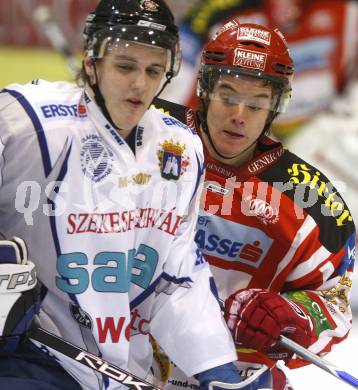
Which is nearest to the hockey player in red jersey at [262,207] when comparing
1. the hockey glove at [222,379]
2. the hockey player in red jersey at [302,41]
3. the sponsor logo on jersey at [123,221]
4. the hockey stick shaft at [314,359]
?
the hockey stick shaft at [314,359]

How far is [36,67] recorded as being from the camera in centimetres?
551

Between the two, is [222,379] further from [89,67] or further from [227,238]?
[89,67]

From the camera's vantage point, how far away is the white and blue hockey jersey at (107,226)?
6.23 ft

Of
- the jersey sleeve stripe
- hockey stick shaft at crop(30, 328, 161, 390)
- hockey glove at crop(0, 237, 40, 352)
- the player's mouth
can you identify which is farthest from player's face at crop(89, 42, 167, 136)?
the jersey sleeve stripe

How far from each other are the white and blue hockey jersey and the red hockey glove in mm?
107

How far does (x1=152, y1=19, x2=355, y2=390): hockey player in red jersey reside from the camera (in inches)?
96.6

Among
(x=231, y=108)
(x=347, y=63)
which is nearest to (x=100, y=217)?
(x=231, y=108)

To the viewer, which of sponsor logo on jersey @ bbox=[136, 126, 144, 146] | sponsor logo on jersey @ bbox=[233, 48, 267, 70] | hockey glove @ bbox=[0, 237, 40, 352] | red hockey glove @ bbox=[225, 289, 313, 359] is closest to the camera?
hockey glove @ bbox=[0, 237, 40, 352]

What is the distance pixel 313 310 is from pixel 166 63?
0.79 m

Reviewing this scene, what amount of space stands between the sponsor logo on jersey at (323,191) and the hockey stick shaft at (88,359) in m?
0.76

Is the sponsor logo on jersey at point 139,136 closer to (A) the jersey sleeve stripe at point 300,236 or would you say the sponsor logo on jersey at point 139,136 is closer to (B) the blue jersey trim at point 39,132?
(B) the blue jersey trim at point 39,132

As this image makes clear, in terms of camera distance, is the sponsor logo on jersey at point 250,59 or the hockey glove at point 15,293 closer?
the hockey glove at point 15,293

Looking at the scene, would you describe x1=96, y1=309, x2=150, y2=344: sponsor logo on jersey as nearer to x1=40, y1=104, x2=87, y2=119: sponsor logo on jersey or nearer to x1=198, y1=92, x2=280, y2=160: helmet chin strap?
x1=40, y1=104, x2=87, y2=119: sponsor logo on jersey

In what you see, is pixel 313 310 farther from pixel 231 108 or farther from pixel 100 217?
pixel 100 217
